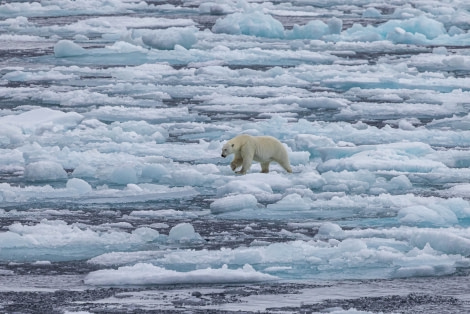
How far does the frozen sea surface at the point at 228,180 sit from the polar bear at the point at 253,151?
0.16 metres

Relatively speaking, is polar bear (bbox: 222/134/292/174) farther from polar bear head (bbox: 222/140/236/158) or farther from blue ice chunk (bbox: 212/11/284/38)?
blue ice chunk (bbox: 212/11/284/38)

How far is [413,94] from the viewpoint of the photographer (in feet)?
44.9

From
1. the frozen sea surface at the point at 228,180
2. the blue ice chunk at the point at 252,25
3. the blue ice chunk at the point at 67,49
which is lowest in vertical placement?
the frozen sea surface at the point at 228,180

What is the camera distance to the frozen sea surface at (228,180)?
571cm

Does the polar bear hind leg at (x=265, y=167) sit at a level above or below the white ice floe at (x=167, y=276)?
above

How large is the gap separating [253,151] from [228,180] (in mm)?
326

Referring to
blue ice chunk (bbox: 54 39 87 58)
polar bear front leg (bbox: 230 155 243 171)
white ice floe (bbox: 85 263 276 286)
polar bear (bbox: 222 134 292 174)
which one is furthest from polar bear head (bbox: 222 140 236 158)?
blue ice chunk (bbox: 54 39 87 58)

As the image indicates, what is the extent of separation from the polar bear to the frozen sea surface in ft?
0.51

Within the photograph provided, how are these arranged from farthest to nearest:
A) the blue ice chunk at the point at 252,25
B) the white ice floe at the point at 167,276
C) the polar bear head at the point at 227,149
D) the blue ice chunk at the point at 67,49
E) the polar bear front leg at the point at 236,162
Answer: the blue ice chunk at the point at 252,25 < the blue ice chunk at the point at 67,49 < the polar bear front leg at the point at 236,162 < the polar bear head at the point at 227,149 < the white ice floe at the point at 167,276

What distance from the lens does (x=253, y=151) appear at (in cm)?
858

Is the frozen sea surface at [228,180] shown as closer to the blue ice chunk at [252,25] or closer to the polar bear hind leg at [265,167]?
the polar bear hind leg at [265,167]

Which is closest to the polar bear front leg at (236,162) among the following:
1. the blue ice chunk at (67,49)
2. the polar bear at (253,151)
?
the polar bear at (253,151)

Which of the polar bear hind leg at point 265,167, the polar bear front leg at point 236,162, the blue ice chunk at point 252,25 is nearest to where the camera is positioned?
the polar bear front leg at point 236,162

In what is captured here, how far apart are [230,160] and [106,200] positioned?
1.70m
